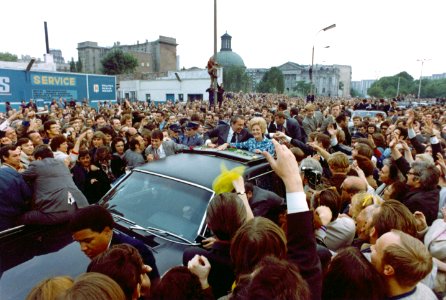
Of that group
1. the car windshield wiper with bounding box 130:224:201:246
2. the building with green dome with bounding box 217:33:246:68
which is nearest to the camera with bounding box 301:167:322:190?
the car windshield wiper with bounding box 130:224:201:246

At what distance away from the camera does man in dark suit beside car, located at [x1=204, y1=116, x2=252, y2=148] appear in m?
6.43

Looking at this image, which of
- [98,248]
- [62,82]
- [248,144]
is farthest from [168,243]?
[62,82]

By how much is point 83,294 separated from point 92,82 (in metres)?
36.7

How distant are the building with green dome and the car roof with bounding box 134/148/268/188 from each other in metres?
94.2

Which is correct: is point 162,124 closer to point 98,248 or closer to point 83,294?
point 98,248

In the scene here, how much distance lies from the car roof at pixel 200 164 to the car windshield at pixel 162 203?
11cm

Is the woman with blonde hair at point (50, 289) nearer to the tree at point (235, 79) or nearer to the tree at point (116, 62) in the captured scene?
the tree at point (116, 62)

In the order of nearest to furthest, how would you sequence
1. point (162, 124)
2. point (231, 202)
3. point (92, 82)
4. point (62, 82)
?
point (231, 202)
point (162, 124)
point (62, 82)
point (92, 82)

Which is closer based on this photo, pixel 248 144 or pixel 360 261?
pixel 360 261

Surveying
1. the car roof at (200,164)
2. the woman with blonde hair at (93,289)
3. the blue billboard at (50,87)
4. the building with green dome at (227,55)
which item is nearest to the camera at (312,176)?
the car roof at (200,164)

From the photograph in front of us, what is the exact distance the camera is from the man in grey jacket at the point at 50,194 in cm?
366

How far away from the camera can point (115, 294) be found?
1.42 m

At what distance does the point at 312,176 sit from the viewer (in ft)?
13.9

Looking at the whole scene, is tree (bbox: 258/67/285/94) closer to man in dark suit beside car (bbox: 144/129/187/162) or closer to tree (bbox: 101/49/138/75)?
tree (bbox: 101/49/138/75)
